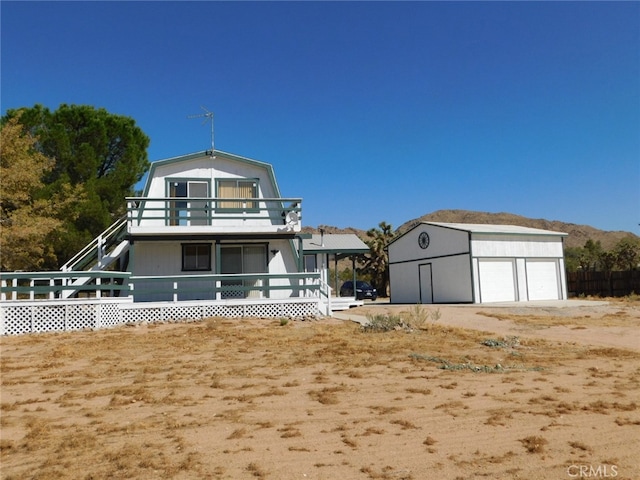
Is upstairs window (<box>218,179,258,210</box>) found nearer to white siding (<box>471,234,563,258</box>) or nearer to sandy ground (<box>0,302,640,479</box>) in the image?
sandy ground (<box>0,302,640,479</box>)

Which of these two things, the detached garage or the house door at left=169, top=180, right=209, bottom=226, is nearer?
the house door at left=169, top=180, right=209, bottom=226

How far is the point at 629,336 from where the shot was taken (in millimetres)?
14180

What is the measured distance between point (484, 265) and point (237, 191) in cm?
1557

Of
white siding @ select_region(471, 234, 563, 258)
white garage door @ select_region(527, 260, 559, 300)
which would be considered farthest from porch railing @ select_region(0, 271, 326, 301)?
white garage door @ select_region(527, 260, 559, 300)

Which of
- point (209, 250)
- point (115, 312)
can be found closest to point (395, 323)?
point (115, 312)

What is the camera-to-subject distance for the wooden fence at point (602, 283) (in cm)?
3684

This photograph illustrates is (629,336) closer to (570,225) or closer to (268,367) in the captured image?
(268,367)

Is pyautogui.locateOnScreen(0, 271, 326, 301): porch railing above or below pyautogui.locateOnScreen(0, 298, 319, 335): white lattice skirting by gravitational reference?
above

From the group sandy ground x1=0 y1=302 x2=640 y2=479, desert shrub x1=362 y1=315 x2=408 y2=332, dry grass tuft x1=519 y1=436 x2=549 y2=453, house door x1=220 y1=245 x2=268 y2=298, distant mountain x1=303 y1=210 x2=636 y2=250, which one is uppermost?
distant mountain x1=303 y1=210 x2=636 y2=250

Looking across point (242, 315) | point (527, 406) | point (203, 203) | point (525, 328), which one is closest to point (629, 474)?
point (527, 406)

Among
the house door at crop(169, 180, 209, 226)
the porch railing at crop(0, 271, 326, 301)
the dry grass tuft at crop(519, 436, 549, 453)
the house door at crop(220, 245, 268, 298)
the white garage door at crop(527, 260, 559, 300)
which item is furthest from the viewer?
the white garage door at crop(527, 260, 559, 300)

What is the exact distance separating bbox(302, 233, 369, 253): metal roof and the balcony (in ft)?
13.8

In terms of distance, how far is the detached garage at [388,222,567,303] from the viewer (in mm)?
29266

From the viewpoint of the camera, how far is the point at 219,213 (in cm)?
2042
